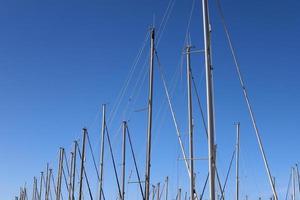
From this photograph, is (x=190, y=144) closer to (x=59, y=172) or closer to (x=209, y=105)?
(x=209, y=105)

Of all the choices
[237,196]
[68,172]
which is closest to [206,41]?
[237,196]

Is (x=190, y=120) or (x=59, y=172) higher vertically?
(x=59, y=172)

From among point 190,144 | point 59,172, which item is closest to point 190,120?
point 190,144

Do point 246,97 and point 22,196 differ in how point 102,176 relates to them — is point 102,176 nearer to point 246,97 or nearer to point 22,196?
point 246,97

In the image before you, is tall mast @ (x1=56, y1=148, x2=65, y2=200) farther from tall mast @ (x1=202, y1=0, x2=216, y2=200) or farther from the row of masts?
tall mast @ (x1=202, y1=0, x2=216, y2=200)

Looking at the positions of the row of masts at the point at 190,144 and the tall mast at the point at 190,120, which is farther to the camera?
the tall mast at the point at 190,120

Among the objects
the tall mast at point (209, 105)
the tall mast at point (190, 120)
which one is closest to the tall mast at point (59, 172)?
the tall mast at point (190, 120)

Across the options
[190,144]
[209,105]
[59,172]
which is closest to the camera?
[209,105]

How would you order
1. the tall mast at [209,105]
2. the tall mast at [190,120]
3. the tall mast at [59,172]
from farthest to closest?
the tall mast at [59,172], the tall mast at [190,120], the tall mast at [209,105]

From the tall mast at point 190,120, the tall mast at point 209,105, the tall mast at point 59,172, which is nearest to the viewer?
the tall mast at point 209,105

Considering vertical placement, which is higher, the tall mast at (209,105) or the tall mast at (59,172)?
the tall mast at (59,172)

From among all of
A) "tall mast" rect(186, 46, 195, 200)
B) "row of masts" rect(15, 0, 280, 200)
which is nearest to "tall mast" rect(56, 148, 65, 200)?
"row of masts" rect(15, 0, 280, 200)

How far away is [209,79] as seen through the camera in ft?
63.2

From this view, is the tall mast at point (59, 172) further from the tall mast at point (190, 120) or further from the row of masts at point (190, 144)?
the tall mast at point (190, 120)
